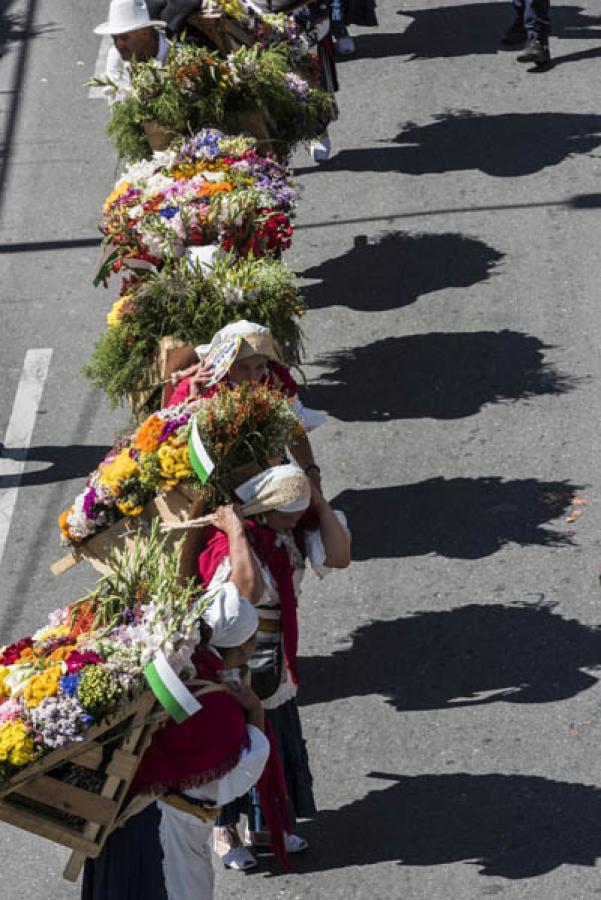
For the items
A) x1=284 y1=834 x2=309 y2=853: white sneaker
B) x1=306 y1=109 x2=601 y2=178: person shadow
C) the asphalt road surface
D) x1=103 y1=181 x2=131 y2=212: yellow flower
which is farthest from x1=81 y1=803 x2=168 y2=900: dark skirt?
x1=306 y1=109 x2=601 y2=178: person shadow

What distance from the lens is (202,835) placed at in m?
5.99

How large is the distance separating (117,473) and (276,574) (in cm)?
80

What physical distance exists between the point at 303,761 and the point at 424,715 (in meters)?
0.95

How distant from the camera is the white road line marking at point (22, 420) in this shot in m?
9.80

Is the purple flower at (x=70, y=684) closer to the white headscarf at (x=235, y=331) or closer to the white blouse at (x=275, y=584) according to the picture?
the white blouse at (x=275, y=584)

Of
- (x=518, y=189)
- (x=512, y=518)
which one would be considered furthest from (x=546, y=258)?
(x=512, y=518)

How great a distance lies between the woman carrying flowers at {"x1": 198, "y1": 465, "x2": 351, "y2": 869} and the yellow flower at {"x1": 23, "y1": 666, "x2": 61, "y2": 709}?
3.37ft

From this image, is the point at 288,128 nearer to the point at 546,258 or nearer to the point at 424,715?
the point at 546,258

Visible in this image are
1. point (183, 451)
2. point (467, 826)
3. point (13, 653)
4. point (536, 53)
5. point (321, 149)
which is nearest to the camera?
point (13, 653)

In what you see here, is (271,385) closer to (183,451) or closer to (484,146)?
(183,451)

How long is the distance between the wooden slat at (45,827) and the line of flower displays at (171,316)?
0.20 meters

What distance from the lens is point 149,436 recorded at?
23.1ft

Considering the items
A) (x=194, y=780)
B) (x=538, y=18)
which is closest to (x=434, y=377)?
(x=538, y=18)

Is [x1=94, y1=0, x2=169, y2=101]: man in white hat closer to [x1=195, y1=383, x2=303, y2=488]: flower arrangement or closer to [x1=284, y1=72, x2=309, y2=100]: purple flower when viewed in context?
[x1=284, y1=72, x2=309, y2=100]: purple flower
